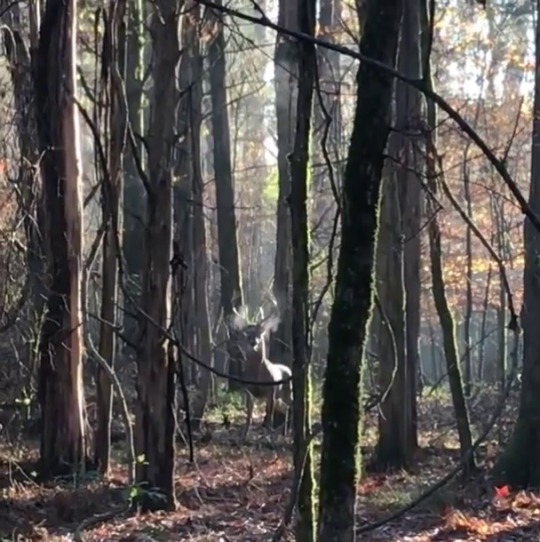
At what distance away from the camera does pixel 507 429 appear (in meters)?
15.9

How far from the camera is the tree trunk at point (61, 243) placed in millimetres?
11305

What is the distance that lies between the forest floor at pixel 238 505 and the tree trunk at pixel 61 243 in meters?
0.55

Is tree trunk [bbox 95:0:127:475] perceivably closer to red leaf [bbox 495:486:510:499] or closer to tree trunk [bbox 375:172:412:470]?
tree trunk [bbox 375:172:412:470]

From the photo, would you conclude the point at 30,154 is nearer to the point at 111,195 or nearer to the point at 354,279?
the point at 111,195

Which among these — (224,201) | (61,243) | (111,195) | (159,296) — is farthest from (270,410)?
(224,201)

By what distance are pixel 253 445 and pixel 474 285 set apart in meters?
28.4

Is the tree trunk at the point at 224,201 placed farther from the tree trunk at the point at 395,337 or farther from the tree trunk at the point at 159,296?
the tree trunk at the point at 159,296

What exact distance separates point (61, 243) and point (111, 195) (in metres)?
1.71

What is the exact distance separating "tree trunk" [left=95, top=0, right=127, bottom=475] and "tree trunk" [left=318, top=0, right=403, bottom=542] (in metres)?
4.62

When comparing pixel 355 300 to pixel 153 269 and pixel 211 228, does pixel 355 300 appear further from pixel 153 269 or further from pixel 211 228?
pixel 211 228

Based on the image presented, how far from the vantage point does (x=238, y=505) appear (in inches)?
432

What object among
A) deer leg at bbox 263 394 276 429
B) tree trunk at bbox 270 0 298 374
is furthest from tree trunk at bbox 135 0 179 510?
tree trunk at bbox 270 0 298 374

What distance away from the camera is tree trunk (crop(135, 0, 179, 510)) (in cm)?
999

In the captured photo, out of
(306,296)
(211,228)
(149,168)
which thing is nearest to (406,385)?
(149,168)
